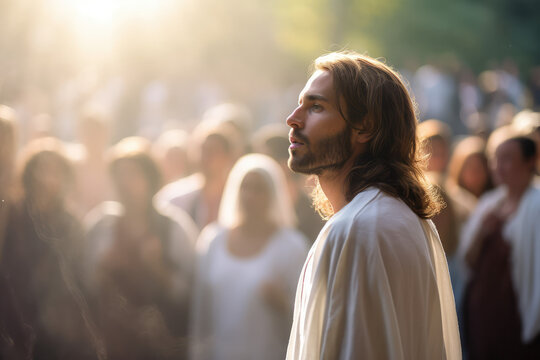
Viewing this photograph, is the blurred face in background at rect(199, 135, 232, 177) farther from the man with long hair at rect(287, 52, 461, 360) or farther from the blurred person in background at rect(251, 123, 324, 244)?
the man with long hair at rect(287, 52, 461, 360)

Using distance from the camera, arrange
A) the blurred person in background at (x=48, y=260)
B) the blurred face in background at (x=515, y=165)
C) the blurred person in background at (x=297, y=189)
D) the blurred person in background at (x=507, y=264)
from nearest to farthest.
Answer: the blurred person in background at (x=48, y=260) → the blurred person in background at (x=507, y=264) → the blurred face in background at (x=515, y=165) → the blurred person in background at (x=297, y=189)

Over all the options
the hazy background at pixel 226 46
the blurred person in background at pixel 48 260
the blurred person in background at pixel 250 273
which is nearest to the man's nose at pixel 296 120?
the blurred person in background at pixel 48 260

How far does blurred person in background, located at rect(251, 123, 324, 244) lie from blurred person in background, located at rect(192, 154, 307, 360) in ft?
1.74

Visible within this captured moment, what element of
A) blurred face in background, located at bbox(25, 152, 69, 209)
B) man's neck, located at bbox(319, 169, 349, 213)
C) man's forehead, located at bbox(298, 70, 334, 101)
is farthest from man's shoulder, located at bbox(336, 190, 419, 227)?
blurred face in background, located at bbox(25, 152, 69, 209)

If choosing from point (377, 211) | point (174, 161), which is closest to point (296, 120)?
point (377, 211)

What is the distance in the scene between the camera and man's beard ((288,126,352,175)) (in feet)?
9.25


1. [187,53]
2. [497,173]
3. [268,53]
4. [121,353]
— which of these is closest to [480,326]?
[497,173]

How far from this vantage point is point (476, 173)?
7664 millimetres

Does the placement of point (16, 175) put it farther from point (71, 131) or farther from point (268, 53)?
point (268, 53)

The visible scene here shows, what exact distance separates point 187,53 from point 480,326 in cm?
1462

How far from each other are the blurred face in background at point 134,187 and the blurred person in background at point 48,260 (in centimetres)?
37

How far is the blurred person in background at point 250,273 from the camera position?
206 inches

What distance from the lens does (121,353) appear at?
5.17 metres

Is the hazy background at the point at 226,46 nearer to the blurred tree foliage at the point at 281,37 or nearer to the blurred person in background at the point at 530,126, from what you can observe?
the blurred tree foliage at the point at 281,37
